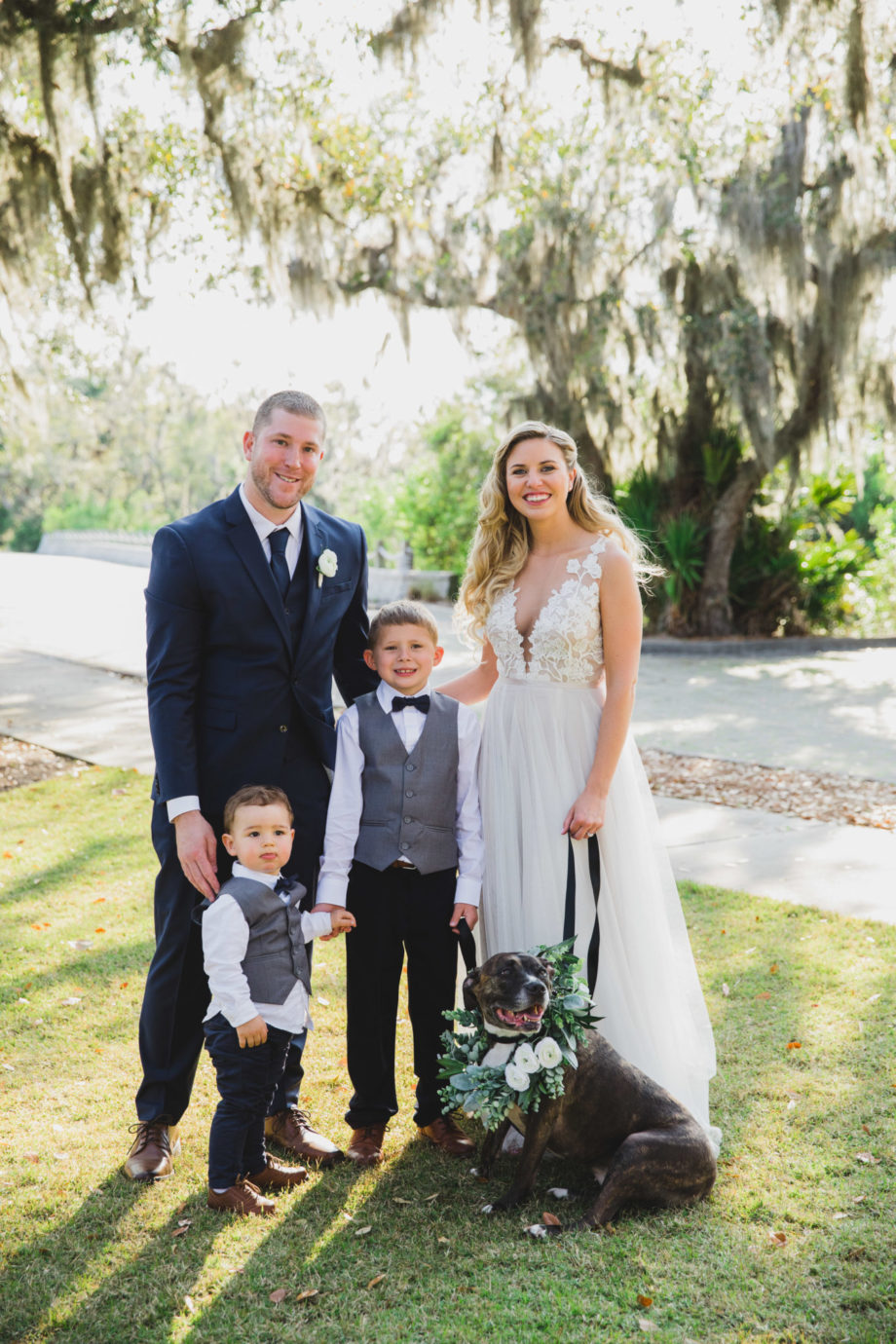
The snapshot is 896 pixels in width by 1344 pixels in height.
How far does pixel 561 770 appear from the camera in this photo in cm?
329

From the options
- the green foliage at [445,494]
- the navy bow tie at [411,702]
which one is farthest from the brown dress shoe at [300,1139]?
the green foliage at [445,494]

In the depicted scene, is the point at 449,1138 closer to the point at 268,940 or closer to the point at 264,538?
the point at 268,940

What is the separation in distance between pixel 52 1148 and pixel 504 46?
1168 cm

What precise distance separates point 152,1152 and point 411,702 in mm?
1474

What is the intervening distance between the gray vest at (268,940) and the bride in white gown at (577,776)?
2.25 ft

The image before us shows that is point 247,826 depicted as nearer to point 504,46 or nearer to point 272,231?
point 272,231

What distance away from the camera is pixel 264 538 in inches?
124

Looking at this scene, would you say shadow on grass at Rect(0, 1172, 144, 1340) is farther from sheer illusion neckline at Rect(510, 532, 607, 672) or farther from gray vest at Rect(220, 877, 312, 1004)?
sheer illusion neckline at Rect(510, 532, 607, 672)

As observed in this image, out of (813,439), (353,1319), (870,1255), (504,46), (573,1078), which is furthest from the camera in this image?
(813,439)

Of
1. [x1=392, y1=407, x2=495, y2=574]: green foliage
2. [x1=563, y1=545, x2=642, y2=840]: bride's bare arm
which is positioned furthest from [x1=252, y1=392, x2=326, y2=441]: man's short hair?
[x1=392, y1=407, x2=495, y2=574]: green foliage

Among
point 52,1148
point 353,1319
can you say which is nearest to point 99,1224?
point 52,1148

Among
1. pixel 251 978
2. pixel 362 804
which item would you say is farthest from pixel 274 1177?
pixel 362 804

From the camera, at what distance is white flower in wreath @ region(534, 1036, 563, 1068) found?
2744mm

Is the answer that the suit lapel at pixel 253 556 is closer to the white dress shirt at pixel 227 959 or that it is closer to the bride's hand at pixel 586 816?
the white dress shirt at pixel 227 959
